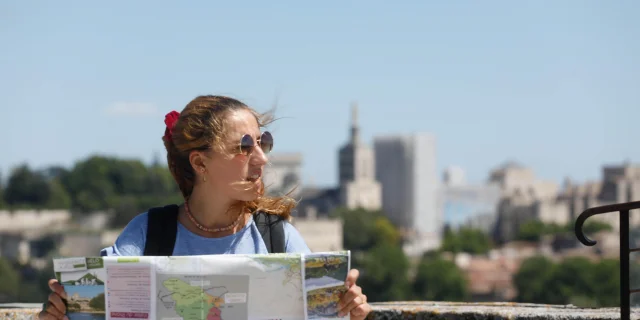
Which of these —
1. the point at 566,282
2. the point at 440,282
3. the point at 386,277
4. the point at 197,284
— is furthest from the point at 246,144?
the point at 386,277

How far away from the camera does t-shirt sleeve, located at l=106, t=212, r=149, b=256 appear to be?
3270 mm

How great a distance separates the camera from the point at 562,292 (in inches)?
3044

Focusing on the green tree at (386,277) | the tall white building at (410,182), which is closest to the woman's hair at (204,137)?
the green tree at (386,277)

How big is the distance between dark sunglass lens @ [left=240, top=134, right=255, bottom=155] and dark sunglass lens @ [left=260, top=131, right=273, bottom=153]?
0.05 m

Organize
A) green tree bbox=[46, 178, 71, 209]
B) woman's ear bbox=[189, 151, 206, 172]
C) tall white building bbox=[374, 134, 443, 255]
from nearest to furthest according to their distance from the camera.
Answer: woman's ear bbox=[189, 151, 206, 172], green tree bbox=[46, 178, 71, 209], tall white building bbox=[374, 134, 443, 255]

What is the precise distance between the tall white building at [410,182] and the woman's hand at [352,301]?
116m

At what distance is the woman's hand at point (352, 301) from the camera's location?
10.2ft

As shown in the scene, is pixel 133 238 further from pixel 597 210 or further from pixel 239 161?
pixel 597 210

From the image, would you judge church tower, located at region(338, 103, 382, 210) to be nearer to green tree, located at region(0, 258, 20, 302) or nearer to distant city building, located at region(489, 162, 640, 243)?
distant city building, located at region(489, 162, 640, 243)

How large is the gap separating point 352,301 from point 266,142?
0.49 metres

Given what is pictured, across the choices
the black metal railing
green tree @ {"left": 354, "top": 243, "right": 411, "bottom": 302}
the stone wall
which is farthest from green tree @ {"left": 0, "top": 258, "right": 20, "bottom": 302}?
the black metal railing

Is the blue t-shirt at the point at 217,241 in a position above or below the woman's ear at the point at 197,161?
below

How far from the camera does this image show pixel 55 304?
3.11 metres

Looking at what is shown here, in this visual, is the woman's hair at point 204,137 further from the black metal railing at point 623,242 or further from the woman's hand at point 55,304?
the black metal railing at point 623,242
